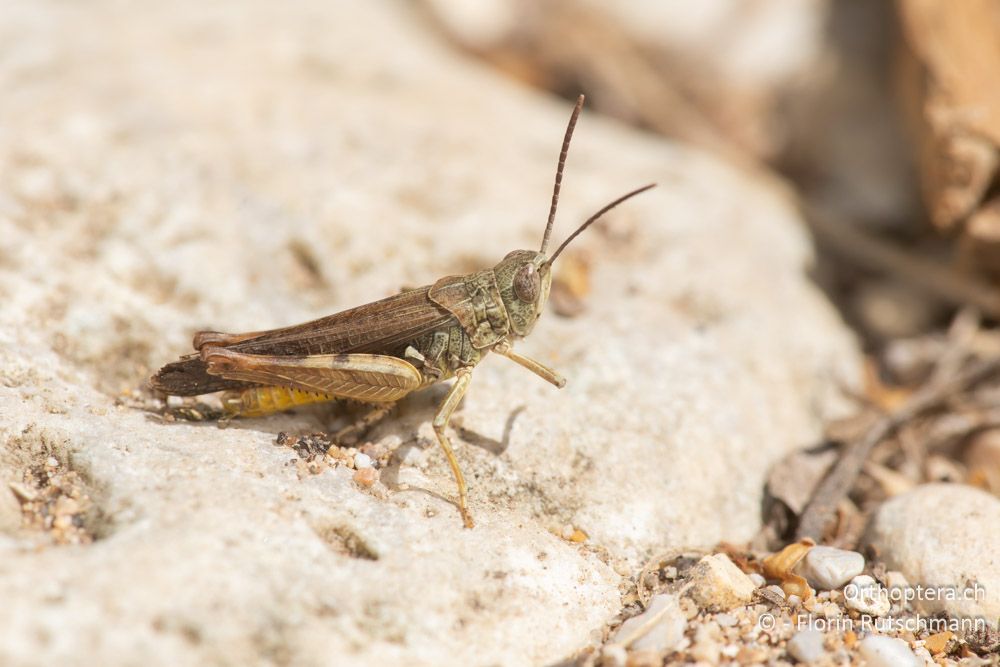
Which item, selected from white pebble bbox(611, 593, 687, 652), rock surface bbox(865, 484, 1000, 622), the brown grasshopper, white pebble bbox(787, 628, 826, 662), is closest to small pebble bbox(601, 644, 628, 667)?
white pebble bbox(611, 593, 687, 652)

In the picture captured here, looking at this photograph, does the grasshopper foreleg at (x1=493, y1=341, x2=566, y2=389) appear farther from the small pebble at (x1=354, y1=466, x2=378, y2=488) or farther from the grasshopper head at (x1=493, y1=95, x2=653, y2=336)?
the small pebble at (x1=354, y1=466, x2=378, y2=488)

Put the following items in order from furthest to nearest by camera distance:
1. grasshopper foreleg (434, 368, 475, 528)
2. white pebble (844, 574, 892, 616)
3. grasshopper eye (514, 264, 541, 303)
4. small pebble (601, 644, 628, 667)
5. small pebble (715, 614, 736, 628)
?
grasshopper eye (514, 264, 541, 303), grasshopper foreleg (434, 368, 475, 528), white pebble (844, 574, 892, 616), small pebble (715, 614, 736, 628), small pebble (601, 644, 628, 667)

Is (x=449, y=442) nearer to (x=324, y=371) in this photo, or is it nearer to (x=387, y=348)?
(x=387, y=348)

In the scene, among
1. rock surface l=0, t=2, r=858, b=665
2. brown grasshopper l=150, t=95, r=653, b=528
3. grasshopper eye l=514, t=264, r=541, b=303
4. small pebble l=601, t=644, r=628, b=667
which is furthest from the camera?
grasshopper eye l=514, t=264, r=541, b=303

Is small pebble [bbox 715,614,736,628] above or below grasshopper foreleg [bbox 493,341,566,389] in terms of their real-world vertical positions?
below

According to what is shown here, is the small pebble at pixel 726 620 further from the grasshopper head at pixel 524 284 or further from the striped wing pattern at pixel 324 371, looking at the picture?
the striped wing pattern at pixel 324 371

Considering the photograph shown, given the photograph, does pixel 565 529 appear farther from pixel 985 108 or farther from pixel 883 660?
pixel 985 108

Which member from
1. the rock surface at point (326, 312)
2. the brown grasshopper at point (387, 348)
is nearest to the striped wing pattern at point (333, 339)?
the brown grasshopper at point (387, 348)

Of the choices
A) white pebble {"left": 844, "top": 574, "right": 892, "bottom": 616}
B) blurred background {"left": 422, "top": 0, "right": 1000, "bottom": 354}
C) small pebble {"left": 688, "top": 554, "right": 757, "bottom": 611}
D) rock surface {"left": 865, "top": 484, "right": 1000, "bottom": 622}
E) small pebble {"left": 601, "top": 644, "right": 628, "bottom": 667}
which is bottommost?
small pebble {"left": 601, "top": 644, "right": 628, "bottom": 667}
